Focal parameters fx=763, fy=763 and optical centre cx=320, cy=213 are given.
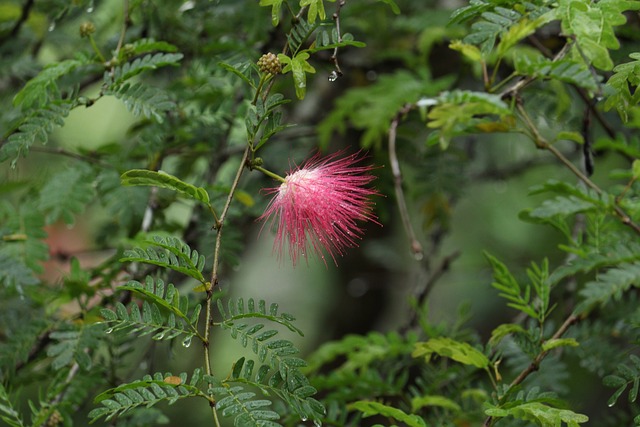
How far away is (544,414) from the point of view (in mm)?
1002

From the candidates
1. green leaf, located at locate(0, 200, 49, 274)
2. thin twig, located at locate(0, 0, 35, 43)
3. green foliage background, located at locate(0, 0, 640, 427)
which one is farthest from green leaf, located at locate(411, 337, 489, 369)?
thin twig, located at locate(0, 0, 35, 43)

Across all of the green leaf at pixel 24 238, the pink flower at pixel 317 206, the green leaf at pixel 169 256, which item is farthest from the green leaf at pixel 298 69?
the green leaf at pixel 24 238

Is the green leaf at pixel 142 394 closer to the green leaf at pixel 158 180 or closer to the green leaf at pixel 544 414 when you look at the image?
the green leaf at pixel 158 180

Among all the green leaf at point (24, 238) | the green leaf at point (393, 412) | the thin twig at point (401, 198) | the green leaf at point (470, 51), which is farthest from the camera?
the green leaf at point (24, 238)

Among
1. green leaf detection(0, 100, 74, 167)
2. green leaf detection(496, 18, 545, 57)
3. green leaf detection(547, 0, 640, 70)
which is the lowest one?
green leaf detection(0, 100, 74, 167)

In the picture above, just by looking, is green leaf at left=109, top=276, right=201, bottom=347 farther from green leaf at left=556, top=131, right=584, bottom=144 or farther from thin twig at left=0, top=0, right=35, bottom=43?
thin twig at left=0, top=0, right=35, bottom=43

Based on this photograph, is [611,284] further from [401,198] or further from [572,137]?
[401,198]

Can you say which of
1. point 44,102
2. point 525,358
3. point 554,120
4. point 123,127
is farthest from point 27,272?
point 123,127

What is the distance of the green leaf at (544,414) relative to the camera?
39.4 inches

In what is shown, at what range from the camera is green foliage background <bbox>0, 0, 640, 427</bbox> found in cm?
105

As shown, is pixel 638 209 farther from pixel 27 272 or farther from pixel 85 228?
pixel 85 228

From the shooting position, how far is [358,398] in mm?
1634

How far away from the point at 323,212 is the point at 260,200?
0.57m

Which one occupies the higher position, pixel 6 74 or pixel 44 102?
pixel 44 102
